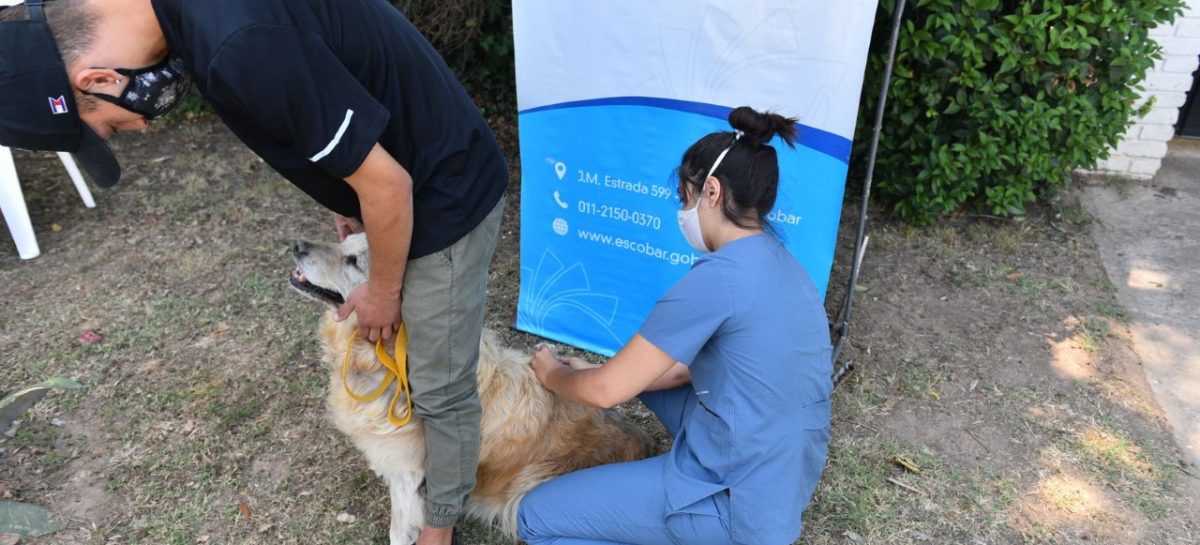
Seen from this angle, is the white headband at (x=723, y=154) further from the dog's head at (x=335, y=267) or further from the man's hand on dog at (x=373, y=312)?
the dog's head at (x=335, y=267)

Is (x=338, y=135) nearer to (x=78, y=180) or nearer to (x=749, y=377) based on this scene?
(x=749, y=377)

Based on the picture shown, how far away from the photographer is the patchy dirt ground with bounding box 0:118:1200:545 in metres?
2.95

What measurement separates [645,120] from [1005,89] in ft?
7.84

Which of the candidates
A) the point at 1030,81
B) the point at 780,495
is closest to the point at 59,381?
the point at 780,495

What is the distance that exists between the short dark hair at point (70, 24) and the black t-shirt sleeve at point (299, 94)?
290 millimetres

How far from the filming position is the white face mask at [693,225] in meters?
2.26

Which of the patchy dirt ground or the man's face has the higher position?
the man's face

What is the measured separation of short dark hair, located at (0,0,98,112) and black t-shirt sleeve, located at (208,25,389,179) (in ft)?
0.95

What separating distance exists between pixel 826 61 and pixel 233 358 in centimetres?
312

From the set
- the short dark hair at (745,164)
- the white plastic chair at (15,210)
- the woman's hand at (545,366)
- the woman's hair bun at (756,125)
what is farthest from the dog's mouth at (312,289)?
the white plastic chair at (15,210)

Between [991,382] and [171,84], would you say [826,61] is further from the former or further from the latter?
[171,84]

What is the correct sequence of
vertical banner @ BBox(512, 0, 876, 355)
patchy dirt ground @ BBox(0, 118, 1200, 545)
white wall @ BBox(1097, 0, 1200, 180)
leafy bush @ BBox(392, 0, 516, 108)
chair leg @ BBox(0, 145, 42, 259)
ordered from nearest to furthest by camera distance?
1. vertical banner @ BBox(512, 0, 876, 355)
2. patchy dirt ground @ BBox(0, 118, 1200, 545)
3. chair leg @ BBox(0, 145, 42, 259)
4. white wall @ BBox(1097, 0, 1200, 180)
5. leafy bush @ BBox(392, 0, 516, 108)

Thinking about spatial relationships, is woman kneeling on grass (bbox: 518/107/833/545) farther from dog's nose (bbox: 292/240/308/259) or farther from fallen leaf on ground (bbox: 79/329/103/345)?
fallen leaf on ground (bbox: 79/329/103/345)

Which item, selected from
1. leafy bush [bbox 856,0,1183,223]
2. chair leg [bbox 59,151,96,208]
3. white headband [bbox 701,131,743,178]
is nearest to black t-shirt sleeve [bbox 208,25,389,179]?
white headband [bbox 701,131,743,178]
